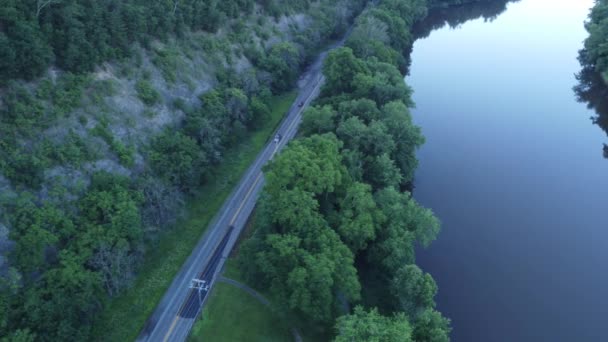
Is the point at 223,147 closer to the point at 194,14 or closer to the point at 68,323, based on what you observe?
the point at 194,14

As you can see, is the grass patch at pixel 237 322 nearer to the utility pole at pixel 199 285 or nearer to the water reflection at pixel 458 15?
the utility pole at pixel 199 285

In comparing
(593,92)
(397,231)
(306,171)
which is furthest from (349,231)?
(593,92)

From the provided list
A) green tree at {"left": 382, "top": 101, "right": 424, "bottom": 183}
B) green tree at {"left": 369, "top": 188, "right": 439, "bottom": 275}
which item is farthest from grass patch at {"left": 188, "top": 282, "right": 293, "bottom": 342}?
green tree at {"left": 382, "top": 101, "right": 424, "bottom": 183}

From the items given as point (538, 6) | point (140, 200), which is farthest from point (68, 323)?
point (538, 6)

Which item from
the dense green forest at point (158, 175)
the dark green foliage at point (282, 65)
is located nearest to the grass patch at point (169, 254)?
the dense green forest at point (158, 175)

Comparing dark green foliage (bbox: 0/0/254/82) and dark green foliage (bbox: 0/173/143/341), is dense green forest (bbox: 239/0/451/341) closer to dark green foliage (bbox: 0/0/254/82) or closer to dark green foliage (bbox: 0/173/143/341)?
dark green foliage (bbox: 0/173/143/341)
